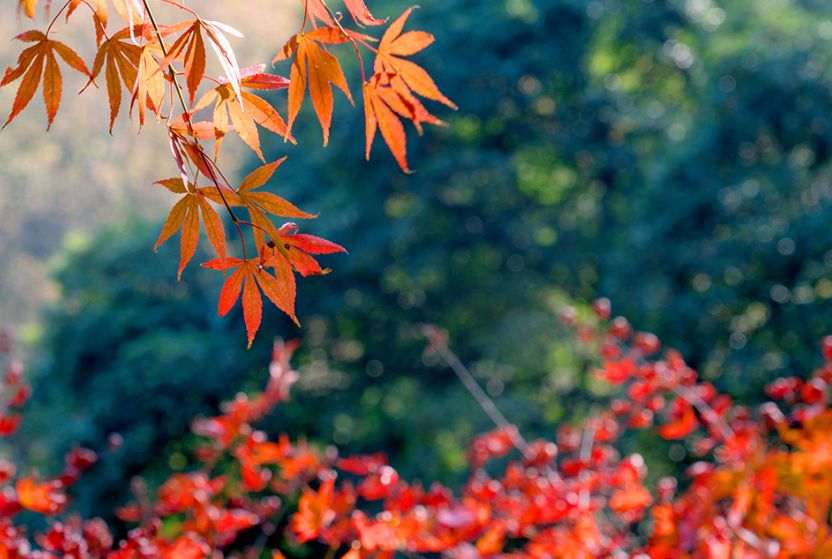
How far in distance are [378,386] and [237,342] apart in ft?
4.04

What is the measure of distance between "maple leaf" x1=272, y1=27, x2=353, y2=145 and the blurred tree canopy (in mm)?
5717

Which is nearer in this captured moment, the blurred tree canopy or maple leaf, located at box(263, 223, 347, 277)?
maple leaf, located at box(263, 223, 347, 277)

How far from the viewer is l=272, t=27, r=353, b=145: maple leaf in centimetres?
69

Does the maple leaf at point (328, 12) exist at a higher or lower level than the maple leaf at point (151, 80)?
higher

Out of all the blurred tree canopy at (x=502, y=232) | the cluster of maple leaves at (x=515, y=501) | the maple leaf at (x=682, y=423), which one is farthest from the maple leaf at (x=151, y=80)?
the blurred tree canopy at (x=502, y=232)

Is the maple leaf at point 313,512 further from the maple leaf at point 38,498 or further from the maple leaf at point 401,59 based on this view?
the maple leaf at point 401,59

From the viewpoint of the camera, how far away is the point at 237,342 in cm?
689

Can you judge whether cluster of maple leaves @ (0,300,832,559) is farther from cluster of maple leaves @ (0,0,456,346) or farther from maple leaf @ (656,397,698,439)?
cluster of maple leaves @ (0,0,456,346)

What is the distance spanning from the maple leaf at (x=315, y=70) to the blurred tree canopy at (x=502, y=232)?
18.8 ft

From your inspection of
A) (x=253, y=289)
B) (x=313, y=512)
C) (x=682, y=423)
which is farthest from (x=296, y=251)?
(x=682, y=423)

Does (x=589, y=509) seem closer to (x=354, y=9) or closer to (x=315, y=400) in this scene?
(x=354, y=9)

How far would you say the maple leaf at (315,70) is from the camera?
685 mm

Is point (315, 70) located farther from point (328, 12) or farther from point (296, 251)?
point (296, 251)

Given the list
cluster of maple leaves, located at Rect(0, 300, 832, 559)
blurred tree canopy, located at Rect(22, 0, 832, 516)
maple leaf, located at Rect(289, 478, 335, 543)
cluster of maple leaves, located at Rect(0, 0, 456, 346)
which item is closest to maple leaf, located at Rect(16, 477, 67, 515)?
cluster of maple leaves, located at Rect(0, 300, 832, 559)
